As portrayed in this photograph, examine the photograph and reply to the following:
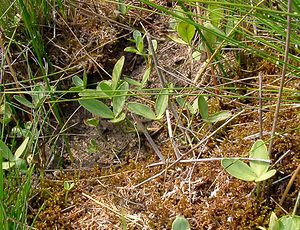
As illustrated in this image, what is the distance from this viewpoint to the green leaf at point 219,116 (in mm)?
1356

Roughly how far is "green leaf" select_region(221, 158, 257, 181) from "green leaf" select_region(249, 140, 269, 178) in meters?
0.01

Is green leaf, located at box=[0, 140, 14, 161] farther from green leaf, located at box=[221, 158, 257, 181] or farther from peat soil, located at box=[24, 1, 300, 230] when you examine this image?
green leaf, located at box=[221, 158, 257, 181]

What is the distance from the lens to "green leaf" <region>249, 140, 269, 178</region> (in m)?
1.15

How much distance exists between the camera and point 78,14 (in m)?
1.83

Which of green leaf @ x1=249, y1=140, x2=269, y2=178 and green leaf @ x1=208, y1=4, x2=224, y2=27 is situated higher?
green leaf @ x1=208, y1=4, x2=224, y2=27

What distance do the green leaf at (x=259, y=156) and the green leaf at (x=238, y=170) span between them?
0.01 metres

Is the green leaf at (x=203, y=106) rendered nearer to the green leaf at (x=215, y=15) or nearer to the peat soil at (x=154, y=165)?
the peat soil at (x=154, y=165)

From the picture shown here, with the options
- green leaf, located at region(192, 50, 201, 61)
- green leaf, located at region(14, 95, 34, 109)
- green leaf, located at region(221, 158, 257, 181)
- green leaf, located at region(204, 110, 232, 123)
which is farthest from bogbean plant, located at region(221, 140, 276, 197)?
green leaf, located at region(14, 95, 34, 109)

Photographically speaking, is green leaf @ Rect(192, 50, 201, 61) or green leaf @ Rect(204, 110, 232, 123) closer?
green leaf @ Rect(204, 110, 232, 123)

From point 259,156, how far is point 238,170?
0.18 feet

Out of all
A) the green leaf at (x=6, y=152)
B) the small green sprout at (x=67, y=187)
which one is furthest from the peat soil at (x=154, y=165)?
the green leaf at (x=6, y=152)

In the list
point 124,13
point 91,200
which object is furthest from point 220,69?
point 91,200

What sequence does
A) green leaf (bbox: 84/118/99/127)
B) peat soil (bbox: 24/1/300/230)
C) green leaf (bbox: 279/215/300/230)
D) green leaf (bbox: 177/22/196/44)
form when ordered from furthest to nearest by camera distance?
green leaf (bbox: 84/118/99/127), green leaf (bbox: 177/22/196/44), peat soil (bbox: 24/1/300/230), green leaf (bbox: 279/215/300/230)

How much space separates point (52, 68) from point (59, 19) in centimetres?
21
